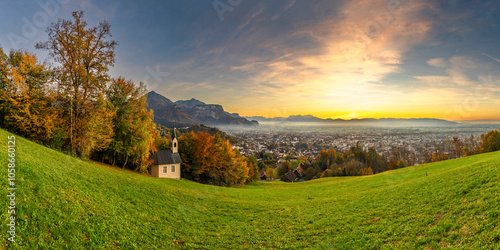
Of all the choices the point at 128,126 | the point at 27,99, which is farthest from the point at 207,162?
the point at 27,99

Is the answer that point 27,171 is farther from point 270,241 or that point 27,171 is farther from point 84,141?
point 84,141


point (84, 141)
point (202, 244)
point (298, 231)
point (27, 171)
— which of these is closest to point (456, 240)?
point (298, 231)

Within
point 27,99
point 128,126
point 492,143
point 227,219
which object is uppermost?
point 27,99

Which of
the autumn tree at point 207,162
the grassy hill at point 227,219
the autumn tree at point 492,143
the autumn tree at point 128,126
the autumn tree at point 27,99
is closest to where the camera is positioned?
the grassy hill at point 227,219

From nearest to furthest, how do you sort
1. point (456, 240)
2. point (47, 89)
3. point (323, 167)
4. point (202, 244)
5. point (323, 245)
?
point (456, 240) → point (323, 245) → point (202, 244) → point (47, 89) → point (323, 167)

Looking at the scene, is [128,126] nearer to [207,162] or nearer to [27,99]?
[27,99]

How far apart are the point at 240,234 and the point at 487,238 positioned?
9519 millimetres

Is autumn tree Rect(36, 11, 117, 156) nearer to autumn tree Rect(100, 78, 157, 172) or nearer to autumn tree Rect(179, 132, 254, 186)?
autumn tree Rect(100, 78, 157, 172)

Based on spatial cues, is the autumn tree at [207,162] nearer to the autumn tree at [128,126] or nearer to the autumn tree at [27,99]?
the autumn tree at [128,126]

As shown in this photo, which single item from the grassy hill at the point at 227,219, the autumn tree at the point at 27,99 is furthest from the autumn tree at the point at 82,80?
the grassy hill at the point at 227,219

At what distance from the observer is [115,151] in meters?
26.5

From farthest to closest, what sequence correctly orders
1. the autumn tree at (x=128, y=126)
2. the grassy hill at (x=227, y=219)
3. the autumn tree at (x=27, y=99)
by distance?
1. the autumn tree at (x=128, y=126)
2. the autumn tree at (x=27, y=99)
3. the grassy hill at (x=227, y=219)

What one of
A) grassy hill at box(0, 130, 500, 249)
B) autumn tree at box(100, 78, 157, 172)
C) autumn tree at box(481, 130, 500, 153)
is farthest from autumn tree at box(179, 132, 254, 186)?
autumn tree at box(481, 130, 500, 153)

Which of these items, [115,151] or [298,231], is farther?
[115,151]
